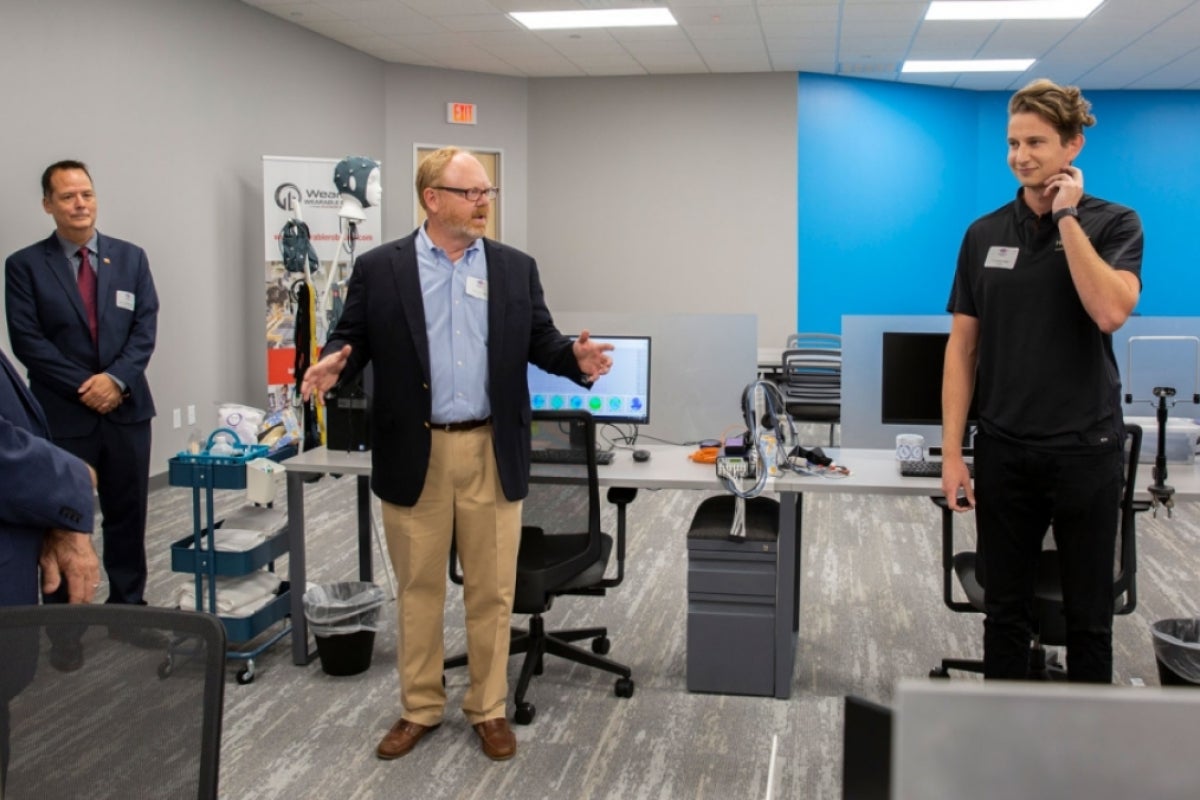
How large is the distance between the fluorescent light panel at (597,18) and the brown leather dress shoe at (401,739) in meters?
5.70

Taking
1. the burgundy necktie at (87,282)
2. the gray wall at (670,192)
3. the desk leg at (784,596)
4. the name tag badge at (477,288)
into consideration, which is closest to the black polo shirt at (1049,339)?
the desk leg at (784,596)

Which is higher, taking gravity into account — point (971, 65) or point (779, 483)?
point (971, 65)

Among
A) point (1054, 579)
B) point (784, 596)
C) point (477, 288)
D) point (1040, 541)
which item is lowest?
point (784, 596)

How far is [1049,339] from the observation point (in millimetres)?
2426

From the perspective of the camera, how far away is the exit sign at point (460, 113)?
9914mm

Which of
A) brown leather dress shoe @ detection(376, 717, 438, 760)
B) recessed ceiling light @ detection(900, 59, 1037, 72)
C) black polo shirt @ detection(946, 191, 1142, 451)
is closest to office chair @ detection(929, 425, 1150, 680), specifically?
black polo shirt @ detection(946, 191, 1142, 451)

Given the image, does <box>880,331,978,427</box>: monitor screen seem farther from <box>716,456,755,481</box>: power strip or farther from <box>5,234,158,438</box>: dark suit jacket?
<box>5,234,158,438</box>: dark suit jacket

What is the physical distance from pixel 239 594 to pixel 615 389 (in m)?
1.41

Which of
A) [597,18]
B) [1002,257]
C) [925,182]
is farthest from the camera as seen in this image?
[925,182]

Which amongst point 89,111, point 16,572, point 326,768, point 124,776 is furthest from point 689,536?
point 89,111

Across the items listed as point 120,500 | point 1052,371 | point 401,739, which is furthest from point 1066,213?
point 120,500

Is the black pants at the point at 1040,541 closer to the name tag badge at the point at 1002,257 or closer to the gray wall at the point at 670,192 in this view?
the name tag badge at the point at 1002,257

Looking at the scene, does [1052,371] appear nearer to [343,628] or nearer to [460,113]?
[343,628]

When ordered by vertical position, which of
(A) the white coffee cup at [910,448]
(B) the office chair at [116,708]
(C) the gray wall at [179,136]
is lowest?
(B) the office chair at [116,708]
